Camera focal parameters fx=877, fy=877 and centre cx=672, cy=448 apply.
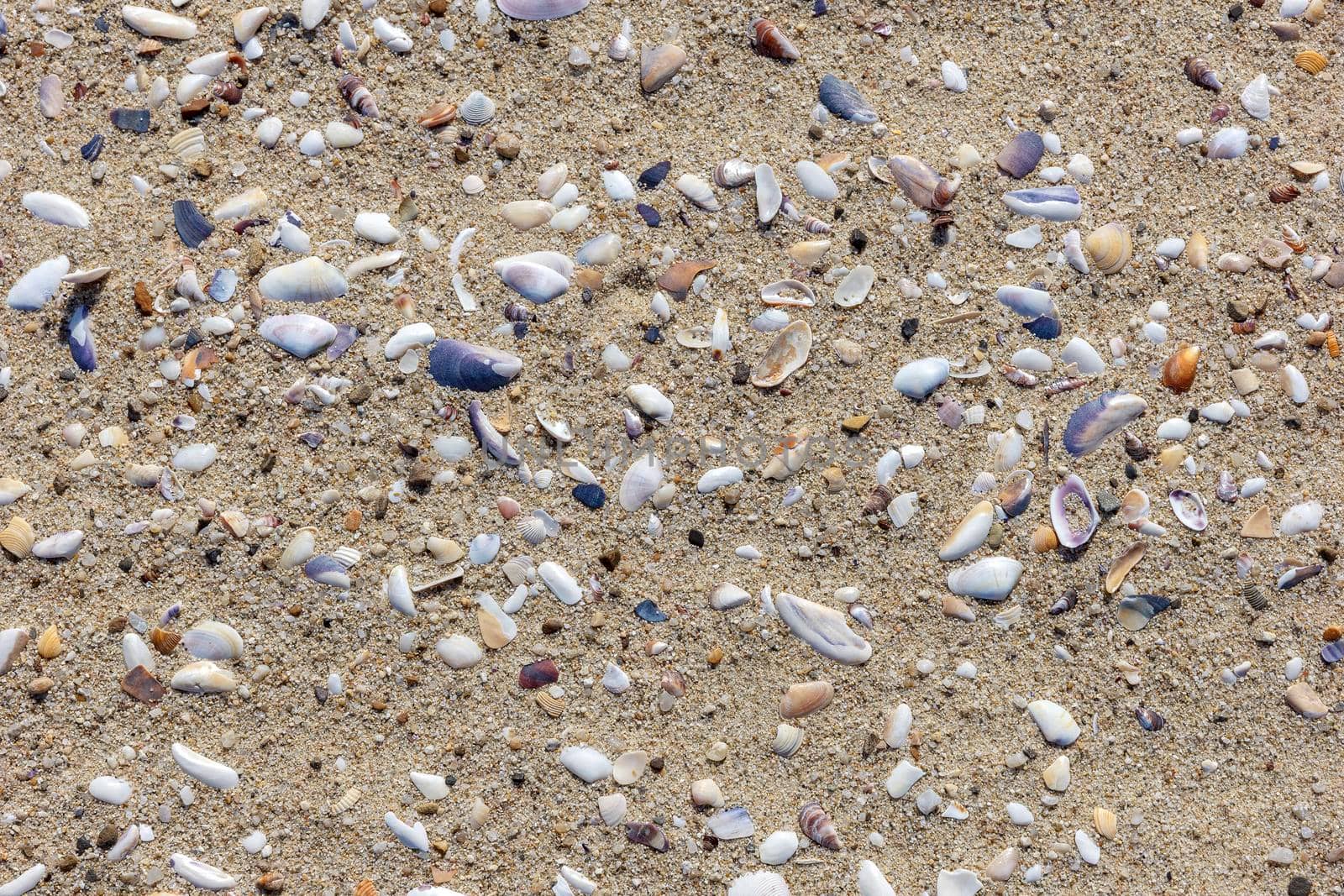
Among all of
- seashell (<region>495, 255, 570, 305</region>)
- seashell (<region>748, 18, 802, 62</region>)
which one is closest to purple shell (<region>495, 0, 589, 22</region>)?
seashell (<region>748, 18, 802, 62</region>)

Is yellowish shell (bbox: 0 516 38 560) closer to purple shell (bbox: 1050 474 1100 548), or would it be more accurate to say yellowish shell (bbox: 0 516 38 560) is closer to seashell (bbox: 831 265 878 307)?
seashell (bbox: 831 265 878 307)

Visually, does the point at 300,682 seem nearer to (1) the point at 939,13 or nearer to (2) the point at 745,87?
(2) the point at 745,87

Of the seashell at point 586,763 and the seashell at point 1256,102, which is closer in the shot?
the seashell at point 586,763

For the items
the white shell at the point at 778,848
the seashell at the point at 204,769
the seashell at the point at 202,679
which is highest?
the seashell at the point at 202,679

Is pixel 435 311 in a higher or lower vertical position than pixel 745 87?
lower

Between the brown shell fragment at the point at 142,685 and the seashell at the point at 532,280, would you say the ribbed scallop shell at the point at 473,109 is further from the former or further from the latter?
the brown shell fragment at the point at 142,685

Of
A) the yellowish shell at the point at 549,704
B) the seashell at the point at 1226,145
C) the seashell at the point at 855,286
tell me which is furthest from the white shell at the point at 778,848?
the seashell at the point at 1226,145

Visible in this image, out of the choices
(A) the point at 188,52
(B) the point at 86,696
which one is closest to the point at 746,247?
(A) the point at 188,52
